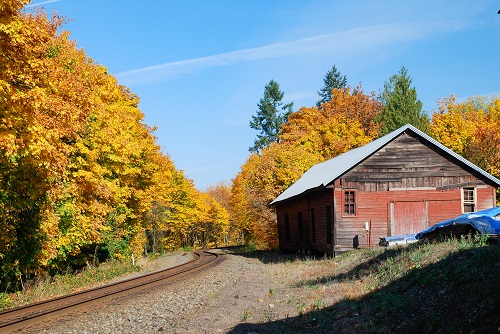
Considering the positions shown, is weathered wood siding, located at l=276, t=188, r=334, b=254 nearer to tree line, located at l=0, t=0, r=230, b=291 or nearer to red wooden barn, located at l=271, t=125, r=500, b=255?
red wooden barn, located at l=271, t=125, r=500, b=255

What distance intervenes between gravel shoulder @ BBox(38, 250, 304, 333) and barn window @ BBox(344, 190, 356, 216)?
11.4 meters

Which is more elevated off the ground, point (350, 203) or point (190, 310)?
point (350, 203)

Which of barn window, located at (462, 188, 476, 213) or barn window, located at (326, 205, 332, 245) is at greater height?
barn window, located at (462, 188, 476, 213)

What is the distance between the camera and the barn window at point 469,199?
99.5 feet

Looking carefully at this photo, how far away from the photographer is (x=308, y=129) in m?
74.4

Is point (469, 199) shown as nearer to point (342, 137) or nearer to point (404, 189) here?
point (404, 189)

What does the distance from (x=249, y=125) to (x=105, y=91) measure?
65.6 meters

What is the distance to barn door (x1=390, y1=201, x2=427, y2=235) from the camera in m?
29.9

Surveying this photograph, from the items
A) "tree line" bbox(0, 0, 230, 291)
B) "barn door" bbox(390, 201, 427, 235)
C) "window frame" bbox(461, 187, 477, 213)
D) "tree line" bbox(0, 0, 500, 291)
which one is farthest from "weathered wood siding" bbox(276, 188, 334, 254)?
"tree line" bbox(0, 0, 230, 291)

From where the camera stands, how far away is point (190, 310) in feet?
44.2

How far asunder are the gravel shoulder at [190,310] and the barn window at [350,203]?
37.5ft

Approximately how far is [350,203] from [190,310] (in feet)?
58.5

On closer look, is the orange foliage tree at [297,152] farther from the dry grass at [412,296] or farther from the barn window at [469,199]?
the dry grass at [412,296]

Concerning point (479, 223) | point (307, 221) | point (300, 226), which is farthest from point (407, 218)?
point (479, 223)
